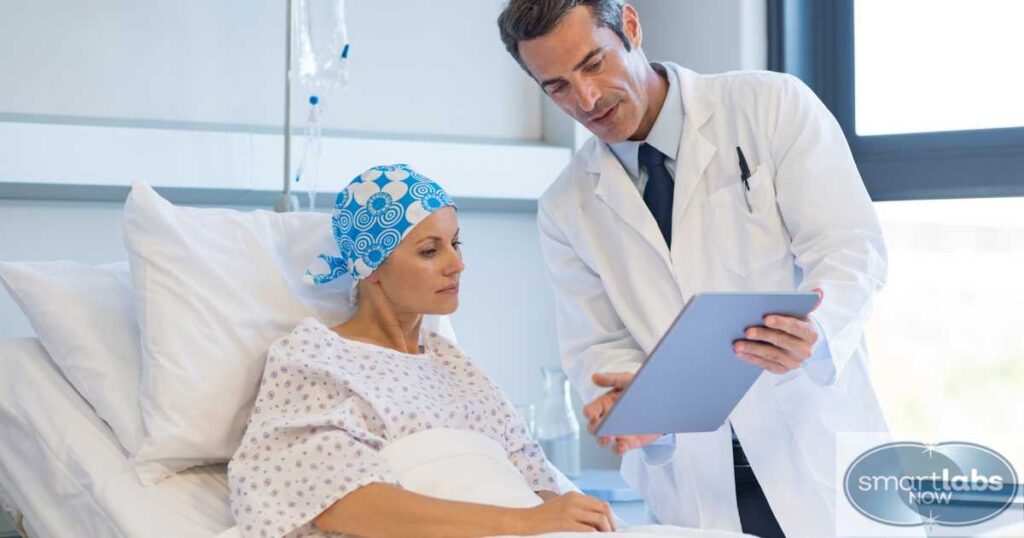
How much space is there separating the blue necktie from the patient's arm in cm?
63

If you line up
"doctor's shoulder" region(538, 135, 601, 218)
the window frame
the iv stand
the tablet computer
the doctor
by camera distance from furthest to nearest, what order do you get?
the window frame
the iv stand
"doctor's shoulder" region(538, 135, 601, 218)
the doctor
the tablet computer

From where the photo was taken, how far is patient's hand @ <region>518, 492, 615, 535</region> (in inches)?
65.0

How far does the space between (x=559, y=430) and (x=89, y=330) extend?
127cm

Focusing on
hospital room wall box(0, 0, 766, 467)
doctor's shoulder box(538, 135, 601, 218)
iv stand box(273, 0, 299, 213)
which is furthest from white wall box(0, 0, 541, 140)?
doctor's shoulder box(538, 135, 601, 218)

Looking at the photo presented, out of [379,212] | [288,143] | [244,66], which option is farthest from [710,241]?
[244,66]

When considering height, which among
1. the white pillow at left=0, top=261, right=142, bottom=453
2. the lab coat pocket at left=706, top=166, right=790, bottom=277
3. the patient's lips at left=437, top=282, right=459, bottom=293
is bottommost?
the white pillow at left=0, top=261, right=142, bottom=453

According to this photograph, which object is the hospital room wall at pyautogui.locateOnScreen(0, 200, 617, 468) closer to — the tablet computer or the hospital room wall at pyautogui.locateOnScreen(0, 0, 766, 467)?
the hospital room wall at pyautogui.locateOnScreen(0, 0, 766, 467)

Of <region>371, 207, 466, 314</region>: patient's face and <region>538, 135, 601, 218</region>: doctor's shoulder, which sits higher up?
<region>538, 135, 601, 218</region>: doctor's shoulder

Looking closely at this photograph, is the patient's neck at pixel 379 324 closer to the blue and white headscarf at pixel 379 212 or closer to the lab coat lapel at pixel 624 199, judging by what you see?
the blue and white headscarf at pixel 379 212

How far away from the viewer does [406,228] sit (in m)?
2.03

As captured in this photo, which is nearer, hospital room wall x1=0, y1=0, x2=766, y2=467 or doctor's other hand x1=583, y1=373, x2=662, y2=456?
doctor's other hand x1=583, y1=373, x2=662, y2=456

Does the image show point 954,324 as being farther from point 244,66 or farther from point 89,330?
point 89,330

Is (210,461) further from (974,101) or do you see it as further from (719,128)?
(974,101)

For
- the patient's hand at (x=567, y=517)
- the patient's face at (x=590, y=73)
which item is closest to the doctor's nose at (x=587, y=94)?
the patient's face at (x=590, y=73)
